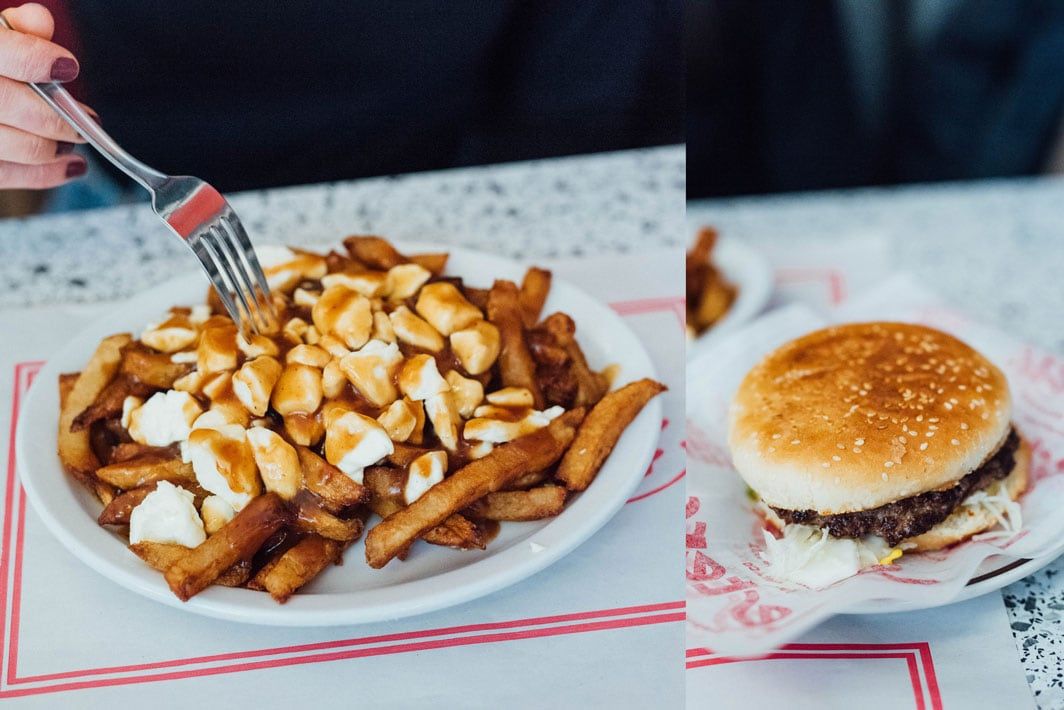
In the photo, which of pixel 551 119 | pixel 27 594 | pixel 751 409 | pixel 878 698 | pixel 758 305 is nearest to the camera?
pixel 878 698

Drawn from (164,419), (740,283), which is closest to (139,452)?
(164,419)

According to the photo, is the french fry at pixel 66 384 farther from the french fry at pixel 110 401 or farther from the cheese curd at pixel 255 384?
the cheese curd at pixel 255 384

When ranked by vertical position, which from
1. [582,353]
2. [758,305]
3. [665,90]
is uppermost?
[665,90]

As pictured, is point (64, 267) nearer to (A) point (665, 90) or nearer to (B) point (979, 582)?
(A) point (665, 90)

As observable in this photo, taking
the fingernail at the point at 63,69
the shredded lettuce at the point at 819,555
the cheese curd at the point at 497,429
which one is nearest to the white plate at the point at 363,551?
the cheese curd at the point at 497,429

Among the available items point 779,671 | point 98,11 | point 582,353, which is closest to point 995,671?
point 779,671

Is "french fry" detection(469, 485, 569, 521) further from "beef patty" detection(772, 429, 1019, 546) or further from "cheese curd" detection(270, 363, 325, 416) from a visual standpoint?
"beef patty" detection(772, 429, 1019, 546)

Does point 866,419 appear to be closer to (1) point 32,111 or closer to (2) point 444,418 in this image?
(2) point 444,418
